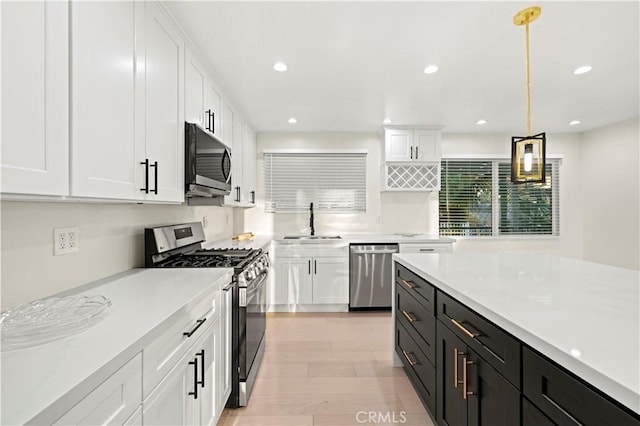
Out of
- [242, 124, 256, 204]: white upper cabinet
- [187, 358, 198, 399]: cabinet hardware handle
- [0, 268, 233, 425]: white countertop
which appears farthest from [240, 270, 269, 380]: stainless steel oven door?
[242, 124, 256, 204]: white upper cabinet

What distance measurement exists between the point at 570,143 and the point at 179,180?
556 centimetres

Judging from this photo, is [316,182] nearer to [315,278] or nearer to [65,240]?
[315,278]

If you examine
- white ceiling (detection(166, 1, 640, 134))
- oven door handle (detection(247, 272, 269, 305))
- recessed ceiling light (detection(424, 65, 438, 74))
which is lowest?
oven door handle (detection(247, 272, 269, 305))

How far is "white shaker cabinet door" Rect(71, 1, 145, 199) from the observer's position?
Answer: 1104 mm

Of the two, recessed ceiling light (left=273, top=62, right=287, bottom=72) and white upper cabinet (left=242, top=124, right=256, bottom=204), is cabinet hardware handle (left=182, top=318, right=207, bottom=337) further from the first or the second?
white upper cabinet (left=242, top=124, right=256, bottom=204)

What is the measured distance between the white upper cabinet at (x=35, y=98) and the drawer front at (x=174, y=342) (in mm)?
584

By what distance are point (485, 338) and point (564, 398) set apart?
39 centimetres

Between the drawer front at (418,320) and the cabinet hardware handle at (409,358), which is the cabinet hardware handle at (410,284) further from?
the cabinet hardware handle at (409,358)

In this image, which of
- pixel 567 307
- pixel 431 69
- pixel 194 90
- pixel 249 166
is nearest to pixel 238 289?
pixel 194 90

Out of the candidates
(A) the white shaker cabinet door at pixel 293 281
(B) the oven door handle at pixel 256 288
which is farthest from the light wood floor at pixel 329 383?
(B) the oven door handle at pixel 256 288

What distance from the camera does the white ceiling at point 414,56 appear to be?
1899 millimetres

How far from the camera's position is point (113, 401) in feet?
2.73

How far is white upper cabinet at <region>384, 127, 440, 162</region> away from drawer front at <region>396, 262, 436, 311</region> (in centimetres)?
230

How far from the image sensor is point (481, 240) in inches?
193
